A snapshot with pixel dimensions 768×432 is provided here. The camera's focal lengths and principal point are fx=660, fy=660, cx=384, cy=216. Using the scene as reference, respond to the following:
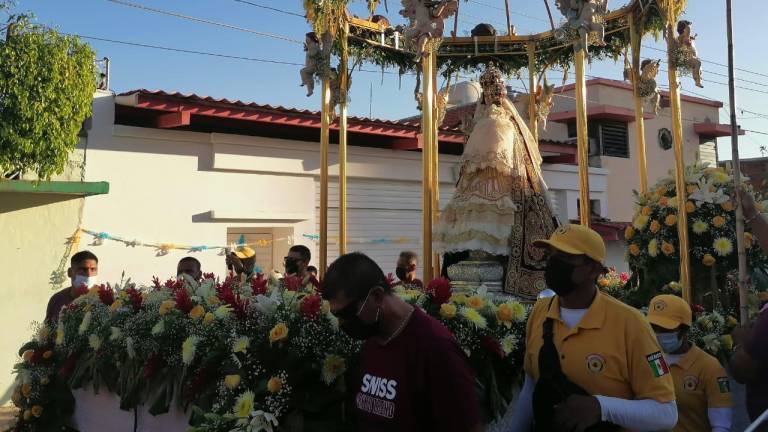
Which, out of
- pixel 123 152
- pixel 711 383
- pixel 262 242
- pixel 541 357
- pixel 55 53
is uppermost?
pixel 55 53

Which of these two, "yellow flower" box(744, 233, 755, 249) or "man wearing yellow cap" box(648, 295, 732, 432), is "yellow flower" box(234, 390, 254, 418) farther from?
"yellow flower" box(744, 233, 755, 249)

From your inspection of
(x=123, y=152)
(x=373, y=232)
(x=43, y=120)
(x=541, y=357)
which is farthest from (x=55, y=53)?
(x=541, y=357)

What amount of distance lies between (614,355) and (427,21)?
462 cm

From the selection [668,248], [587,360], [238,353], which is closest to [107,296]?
[238,353]

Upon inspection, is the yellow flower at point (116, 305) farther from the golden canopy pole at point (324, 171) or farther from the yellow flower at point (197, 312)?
the golden canopy pole at point (324, 171)

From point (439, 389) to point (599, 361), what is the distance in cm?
65

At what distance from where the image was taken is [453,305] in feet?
12.8

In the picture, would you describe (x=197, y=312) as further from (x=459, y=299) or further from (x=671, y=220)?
(x=671, y=220)

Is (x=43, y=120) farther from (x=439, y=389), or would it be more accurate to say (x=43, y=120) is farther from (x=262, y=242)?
(x=439, y=389)

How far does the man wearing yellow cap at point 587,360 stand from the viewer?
237 centimetres

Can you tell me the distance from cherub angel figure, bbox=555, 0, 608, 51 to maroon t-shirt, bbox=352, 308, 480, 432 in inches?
185

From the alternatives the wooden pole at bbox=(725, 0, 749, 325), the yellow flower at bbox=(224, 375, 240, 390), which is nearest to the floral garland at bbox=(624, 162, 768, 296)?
the wooden pole at bbox=(725, 0, 749, 325)

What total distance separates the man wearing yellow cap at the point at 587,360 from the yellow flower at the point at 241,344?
1.48 metres

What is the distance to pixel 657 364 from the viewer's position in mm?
2420
